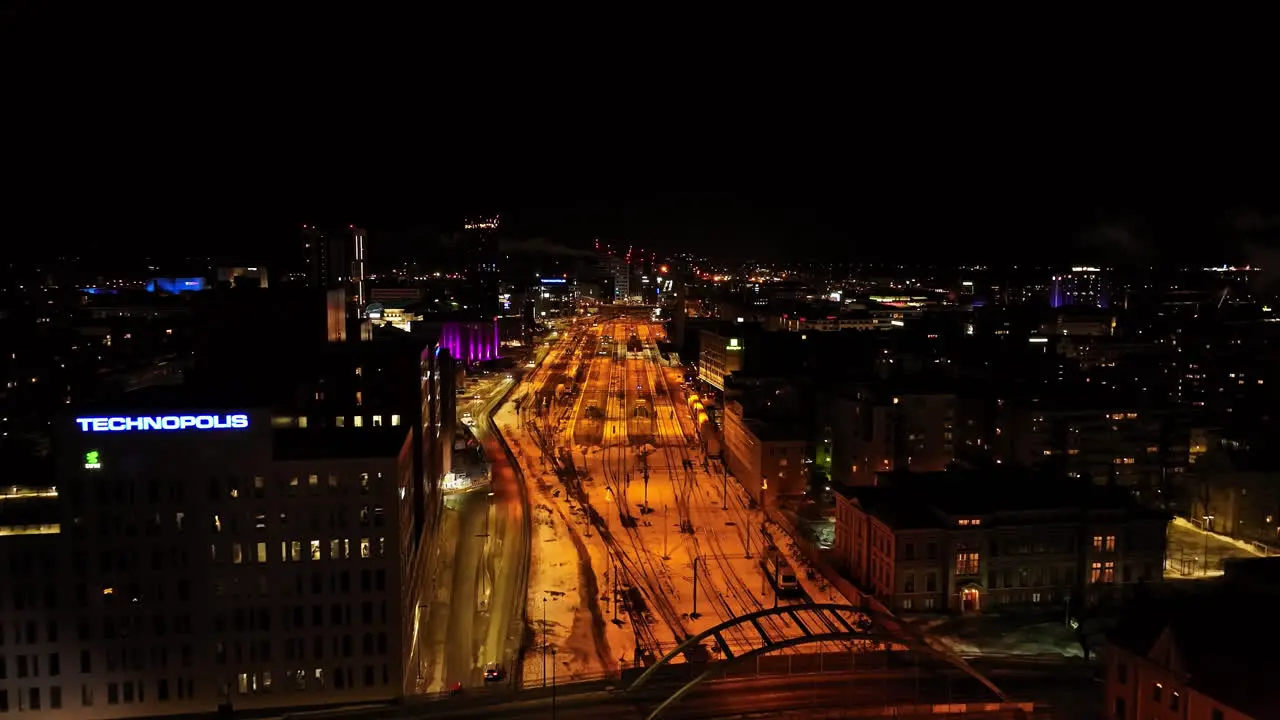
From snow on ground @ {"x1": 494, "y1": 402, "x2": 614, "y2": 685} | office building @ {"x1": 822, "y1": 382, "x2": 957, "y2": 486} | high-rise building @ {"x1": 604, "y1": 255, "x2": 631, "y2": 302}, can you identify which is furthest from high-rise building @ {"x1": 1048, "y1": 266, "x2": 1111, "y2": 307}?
snow on ground @ {"x1": 494, "y1": 402, "x2": 614, "y2": 685}

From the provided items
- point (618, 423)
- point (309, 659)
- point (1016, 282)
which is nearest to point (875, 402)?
point (618, 423)

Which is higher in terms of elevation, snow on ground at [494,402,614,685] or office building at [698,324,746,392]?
office building at [698,324,746,392]

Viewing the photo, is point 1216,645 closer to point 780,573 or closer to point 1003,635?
point 1003,635

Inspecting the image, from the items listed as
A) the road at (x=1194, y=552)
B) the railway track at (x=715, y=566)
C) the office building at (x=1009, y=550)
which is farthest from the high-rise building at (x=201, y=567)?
the road at (x=1194, y=552)

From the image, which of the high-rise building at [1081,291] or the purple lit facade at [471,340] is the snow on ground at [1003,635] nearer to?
the purple lit facade at [471,340]

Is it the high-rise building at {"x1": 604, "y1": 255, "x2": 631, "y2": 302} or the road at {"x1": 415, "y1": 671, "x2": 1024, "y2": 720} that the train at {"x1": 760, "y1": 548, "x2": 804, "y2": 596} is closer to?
the road at {"x1": 415, "y1": 671, "x2": 1024, "y2": 720}

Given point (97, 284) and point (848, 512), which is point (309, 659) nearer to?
point (848, 512)
